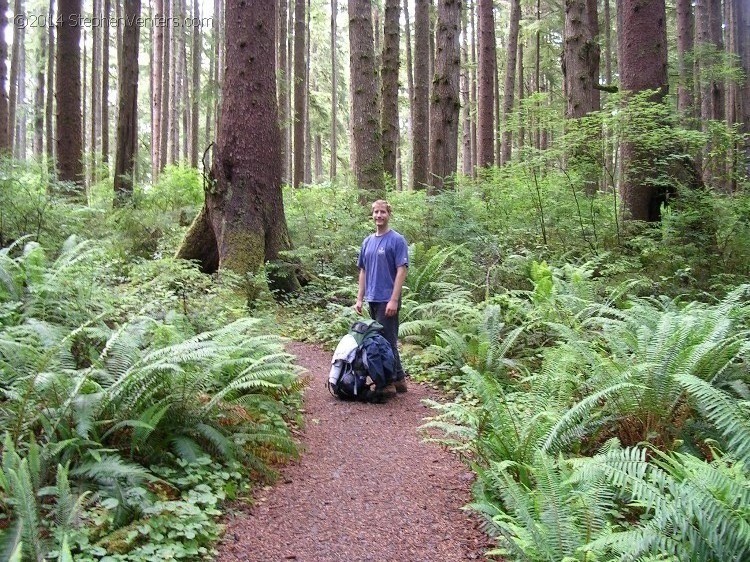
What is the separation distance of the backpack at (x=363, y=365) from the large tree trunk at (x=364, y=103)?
690 centimetres

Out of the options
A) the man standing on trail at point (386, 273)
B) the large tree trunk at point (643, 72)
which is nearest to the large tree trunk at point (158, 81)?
the large tree trunk at point (643, 72)

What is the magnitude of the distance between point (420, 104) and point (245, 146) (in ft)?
28.8

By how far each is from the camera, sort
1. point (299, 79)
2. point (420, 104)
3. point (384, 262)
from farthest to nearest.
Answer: point (299, 79)
point (420, 104)
point (384, 262)

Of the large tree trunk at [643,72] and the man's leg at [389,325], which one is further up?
the large tree trunk at [643,72]

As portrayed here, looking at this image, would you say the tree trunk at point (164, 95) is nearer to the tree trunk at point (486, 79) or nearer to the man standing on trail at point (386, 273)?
the tree trunk at point (486, 79)

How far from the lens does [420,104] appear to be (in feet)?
54.3

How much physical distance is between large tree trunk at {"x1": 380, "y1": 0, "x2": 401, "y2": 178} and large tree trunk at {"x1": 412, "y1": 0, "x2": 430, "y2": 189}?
68 cm

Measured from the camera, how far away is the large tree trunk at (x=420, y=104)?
1591 cm

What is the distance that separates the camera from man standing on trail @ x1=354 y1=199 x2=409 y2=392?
612 centimetres

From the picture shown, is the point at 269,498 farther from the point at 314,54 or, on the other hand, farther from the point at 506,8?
the point at 314,54

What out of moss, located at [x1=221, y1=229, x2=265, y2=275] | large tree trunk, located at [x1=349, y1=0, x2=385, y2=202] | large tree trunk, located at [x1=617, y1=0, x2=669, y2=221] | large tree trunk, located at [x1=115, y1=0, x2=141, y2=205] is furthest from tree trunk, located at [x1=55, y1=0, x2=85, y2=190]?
large tree trunk, located at [x1=617, y1=0, x2=669, y2=221]

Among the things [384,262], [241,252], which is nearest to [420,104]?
[241,252]

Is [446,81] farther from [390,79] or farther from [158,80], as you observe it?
[158,80]

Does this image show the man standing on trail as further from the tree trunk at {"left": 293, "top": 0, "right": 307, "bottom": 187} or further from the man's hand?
the tree trunk at {"left": 293, "top": 0, "right": 307, "bottom": 187}
